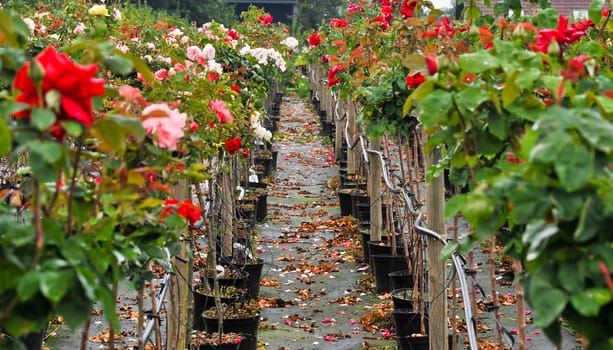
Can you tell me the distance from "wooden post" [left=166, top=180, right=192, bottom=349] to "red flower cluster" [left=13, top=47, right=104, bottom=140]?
236cm

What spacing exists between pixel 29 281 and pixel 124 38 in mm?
7228

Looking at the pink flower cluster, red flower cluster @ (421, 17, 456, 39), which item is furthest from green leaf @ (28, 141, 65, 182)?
red flower cluster @ (421, 17, 456, 39)

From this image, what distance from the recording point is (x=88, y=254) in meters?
1.77

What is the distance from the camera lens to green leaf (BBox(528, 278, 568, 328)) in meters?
1.45

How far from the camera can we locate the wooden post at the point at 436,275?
14.2ft

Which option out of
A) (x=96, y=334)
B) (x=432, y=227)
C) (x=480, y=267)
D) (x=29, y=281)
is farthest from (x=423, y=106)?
(x=480, y=267)

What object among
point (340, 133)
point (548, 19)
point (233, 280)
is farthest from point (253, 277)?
point (340, 133)

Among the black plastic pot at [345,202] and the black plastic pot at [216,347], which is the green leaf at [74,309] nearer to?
the black plastic pot at [216,347]

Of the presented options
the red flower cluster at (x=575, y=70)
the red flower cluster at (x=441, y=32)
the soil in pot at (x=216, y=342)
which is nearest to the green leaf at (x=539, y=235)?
the red flower cluster at (x=575, y=70)

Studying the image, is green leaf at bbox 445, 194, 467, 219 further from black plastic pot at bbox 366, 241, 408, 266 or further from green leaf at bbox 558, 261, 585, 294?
black plastic pot at bbox 366, 241, 408, 266

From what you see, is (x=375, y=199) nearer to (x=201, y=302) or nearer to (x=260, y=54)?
(x=260, y=54)

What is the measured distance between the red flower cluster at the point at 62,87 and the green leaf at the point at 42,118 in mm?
23

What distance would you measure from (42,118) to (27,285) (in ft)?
0.97

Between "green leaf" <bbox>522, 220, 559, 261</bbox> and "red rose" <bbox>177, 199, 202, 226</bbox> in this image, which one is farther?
"red rose" <bbox>177, 199, 202, 226</bbox>
